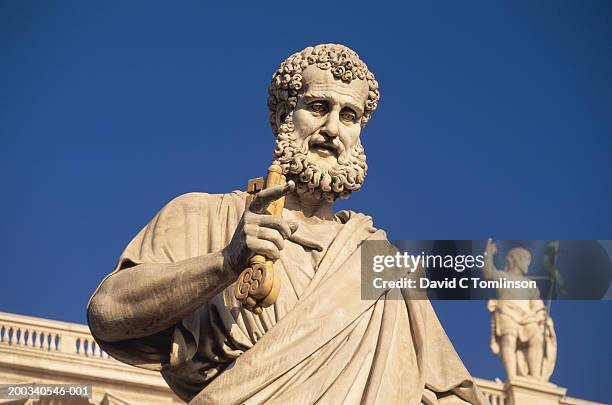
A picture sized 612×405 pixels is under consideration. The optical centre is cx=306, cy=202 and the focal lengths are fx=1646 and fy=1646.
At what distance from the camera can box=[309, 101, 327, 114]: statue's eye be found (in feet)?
22.9

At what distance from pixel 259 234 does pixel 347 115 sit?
117 cm

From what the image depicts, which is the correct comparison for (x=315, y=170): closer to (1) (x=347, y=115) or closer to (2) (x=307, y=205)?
(2) (x=307, y=205)

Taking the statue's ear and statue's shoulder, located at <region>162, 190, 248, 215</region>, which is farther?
the statue's ear

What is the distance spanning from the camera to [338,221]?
7117 mm

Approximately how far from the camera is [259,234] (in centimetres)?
602

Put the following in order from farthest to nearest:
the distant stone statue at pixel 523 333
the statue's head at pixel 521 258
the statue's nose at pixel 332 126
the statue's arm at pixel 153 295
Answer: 1. the distant stone statue at pixel 523 333
2. the statue's head at pixel 521 258
3. the statue's nose at pixel 332 126
4. the statue's arm at pixel 153 295

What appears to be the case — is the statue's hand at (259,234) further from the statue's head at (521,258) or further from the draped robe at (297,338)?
the statue's head at (521,258)

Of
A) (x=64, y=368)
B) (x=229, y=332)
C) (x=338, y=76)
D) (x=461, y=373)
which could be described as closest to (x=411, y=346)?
(x=461, y=373)

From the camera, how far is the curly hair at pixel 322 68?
23.1ft

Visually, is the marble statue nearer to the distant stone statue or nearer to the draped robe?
the draped robe

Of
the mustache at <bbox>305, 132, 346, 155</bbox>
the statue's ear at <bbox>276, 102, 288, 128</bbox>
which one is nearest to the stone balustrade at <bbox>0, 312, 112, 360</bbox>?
the statue's ear at <bbox>276, 102, 288, 128</bbox>

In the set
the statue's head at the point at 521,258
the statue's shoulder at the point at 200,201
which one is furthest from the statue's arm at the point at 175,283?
the statue's head at the point at 521,258

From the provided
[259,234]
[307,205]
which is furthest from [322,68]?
[259,234]

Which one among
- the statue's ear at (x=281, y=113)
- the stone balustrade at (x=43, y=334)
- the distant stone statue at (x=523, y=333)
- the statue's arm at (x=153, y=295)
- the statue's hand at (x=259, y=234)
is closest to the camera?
the statue's hand at (x=259, y=234)
